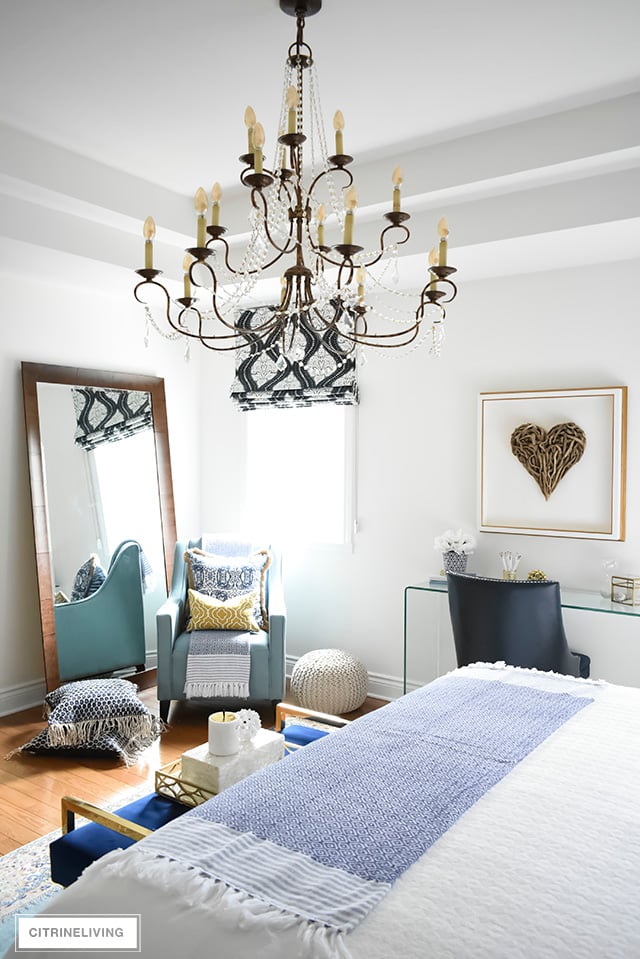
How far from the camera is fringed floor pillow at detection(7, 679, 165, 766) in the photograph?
3.50 metres

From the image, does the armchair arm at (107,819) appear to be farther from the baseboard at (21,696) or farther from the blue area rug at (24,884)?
the baseboard at (21,696)

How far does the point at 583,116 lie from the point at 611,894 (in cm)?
274

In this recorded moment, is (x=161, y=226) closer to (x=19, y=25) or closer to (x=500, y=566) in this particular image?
(x=19, y=25)

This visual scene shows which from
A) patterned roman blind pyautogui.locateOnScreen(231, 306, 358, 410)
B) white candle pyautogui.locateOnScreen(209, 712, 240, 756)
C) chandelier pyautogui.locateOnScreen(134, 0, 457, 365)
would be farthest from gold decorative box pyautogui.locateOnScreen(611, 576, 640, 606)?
white candle pyautogui.locateOnScreen(209, 712, 240, 756)

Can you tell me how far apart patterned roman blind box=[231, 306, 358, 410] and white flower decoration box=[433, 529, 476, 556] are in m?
1.02

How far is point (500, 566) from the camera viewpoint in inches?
158

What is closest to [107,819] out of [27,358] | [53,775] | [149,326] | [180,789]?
[180,789]

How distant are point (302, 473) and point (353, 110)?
95.6 inches

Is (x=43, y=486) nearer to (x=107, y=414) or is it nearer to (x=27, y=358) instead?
(x=107, y=414)

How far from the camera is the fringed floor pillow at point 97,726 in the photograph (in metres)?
3.50

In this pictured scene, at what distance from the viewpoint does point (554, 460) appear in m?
3.74

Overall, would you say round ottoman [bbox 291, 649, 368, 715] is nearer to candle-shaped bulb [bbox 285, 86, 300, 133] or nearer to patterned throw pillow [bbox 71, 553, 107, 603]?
patterned throw pillow [bbox 71, 553, 107, 603]

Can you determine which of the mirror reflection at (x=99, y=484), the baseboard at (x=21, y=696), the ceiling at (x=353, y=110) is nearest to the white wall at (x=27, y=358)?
the baseboard at (x=21, y=696)

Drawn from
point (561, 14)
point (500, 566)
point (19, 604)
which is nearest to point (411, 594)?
point (500, 566)
